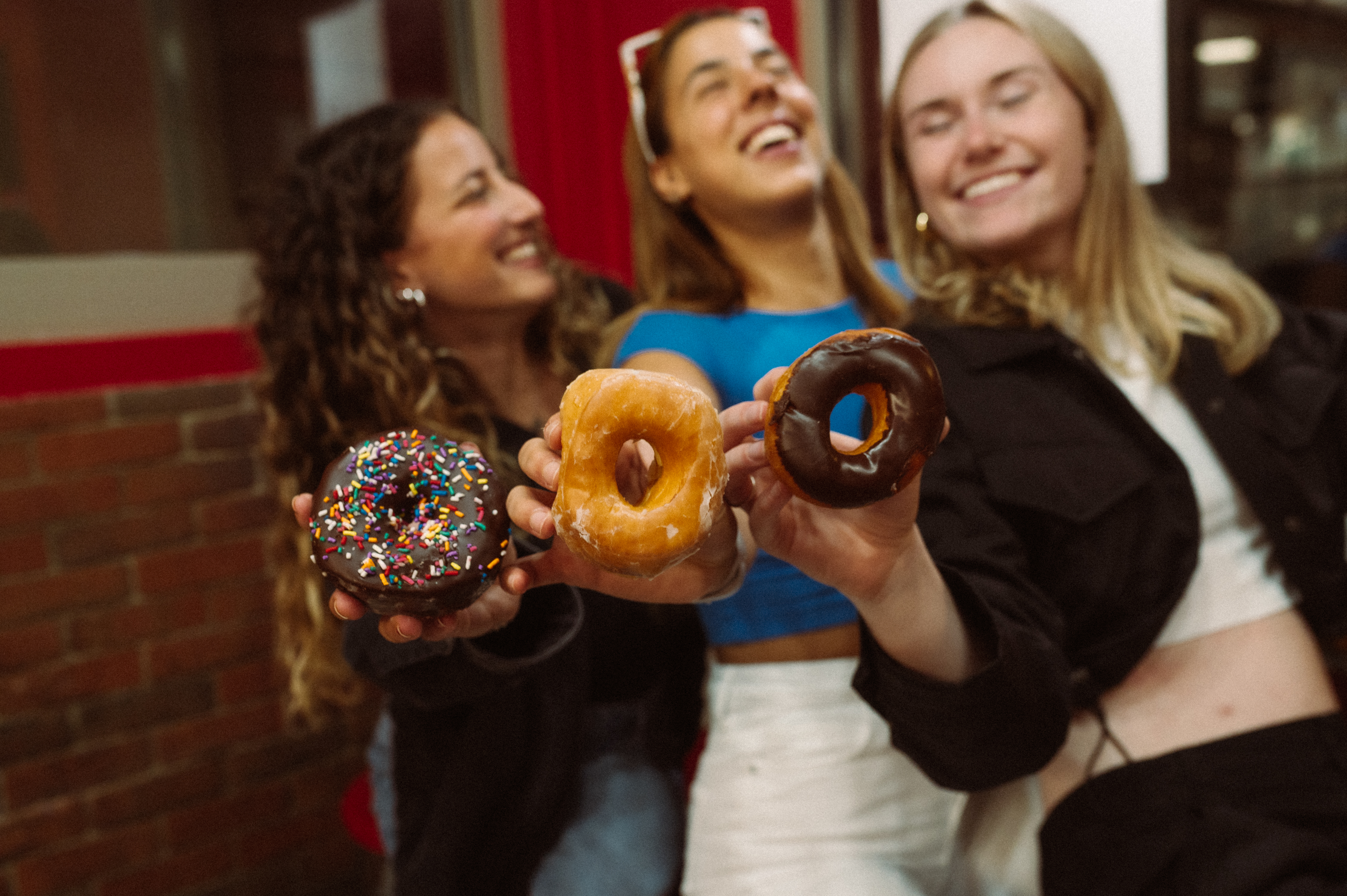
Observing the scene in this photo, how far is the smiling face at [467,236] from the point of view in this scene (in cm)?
132

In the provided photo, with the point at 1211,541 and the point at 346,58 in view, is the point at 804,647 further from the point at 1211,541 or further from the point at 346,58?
the point at 346,58

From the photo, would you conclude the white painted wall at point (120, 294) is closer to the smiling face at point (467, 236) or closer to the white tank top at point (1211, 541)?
the smiling face at point (467, 236)

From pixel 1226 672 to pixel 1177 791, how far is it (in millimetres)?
168

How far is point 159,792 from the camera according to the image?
2084mm

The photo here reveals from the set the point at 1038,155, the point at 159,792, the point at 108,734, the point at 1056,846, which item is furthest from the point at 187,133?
the point at 1056,846

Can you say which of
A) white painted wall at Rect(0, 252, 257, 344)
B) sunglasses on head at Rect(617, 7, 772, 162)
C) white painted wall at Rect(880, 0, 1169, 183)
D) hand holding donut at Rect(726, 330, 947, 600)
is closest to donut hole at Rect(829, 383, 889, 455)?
hand holding donut at Rect(726, 330, 947, 600)

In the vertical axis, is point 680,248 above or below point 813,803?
above

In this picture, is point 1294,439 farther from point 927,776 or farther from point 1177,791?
point 927,776

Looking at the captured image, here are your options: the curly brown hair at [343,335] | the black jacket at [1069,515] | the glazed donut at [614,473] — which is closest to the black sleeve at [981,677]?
the black jacket at [1069,515]

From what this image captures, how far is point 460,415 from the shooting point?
1218 millimetres

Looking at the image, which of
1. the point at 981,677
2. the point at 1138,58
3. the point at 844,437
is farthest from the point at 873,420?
the point at 1138,58

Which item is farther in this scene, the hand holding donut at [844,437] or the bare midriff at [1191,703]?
the bare midriff at [1191,703]

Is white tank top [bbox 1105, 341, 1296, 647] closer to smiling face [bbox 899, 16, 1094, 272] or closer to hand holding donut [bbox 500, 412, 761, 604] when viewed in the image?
smiling face [bbox 899, 16, 1094, 272]

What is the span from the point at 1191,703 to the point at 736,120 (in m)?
1.01
